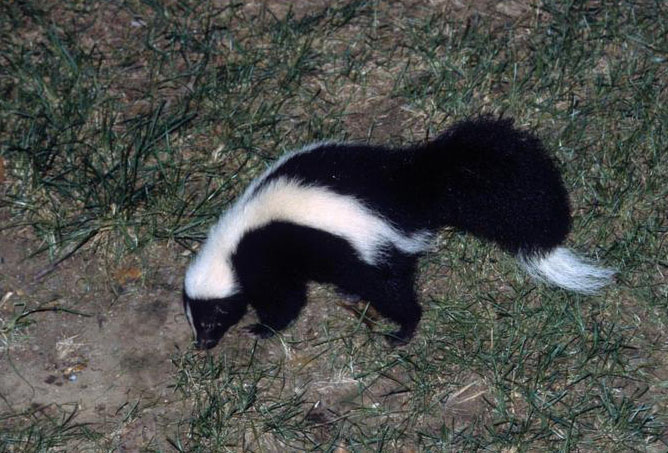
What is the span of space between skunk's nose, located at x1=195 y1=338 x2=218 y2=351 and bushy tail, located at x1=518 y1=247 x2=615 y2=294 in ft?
6.08

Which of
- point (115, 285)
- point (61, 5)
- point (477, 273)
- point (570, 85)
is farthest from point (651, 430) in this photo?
point (61, 5)

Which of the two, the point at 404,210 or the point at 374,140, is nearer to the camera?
the point at 404,210

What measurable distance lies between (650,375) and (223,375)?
242cm

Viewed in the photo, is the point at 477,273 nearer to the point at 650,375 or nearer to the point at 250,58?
the point at 650,375

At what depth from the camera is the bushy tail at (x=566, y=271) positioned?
512 cm

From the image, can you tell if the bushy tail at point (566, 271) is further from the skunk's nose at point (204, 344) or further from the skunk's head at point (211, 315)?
the skunk's nose at point (204, 344)

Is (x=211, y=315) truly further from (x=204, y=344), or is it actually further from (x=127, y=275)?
(x=127, y=275)

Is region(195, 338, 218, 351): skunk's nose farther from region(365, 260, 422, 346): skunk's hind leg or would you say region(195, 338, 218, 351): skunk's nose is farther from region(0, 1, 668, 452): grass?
region(365, 260, 422, 346): skunk's hind leg

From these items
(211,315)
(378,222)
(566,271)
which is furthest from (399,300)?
(211,315)

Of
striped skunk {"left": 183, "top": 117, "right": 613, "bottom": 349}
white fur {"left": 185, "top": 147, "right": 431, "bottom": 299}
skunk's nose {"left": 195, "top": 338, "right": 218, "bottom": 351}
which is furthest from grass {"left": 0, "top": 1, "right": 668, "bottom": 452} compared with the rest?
white fur {"left": 185, "top": 147, "right": 431, "bottom": 299}

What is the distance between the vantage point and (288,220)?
16.4 ft

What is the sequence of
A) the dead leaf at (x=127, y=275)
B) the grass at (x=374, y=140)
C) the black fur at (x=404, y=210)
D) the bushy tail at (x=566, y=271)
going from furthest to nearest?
the dead leaf at (x=127, y=275) → the bushy tail at (x=566, y=271) → the grass at (x=374, y=140) → the black fur at (x=404, y=210)

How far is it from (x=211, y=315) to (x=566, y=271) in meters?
2.05

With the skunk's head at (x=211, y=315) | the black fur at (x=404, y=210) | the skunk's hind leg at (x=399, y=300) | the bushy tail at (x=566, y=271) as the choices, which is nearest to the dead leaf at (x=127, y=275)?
the skunk's head at (x=211, y=315)
